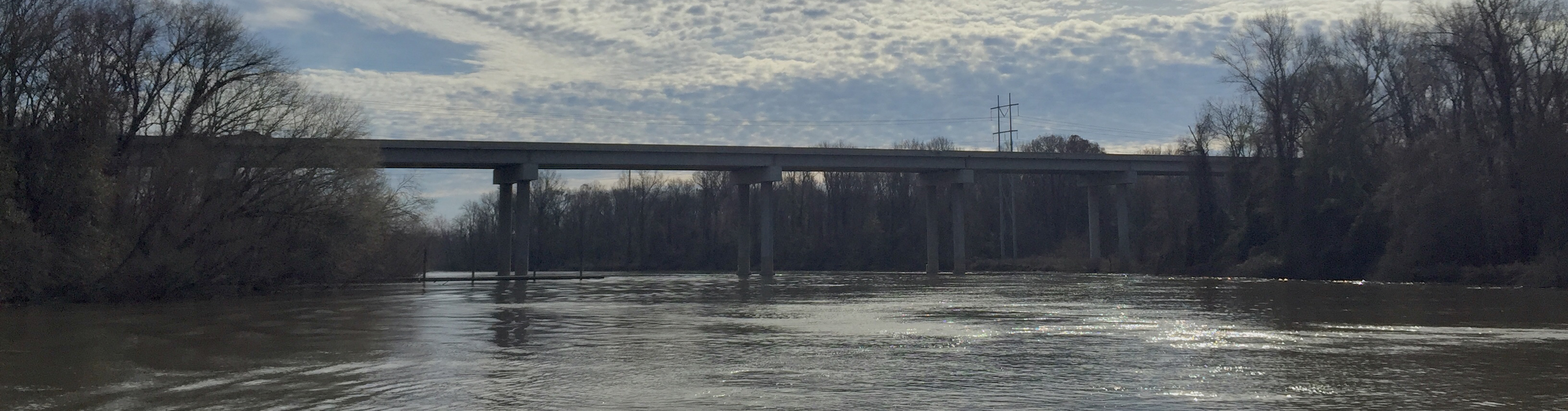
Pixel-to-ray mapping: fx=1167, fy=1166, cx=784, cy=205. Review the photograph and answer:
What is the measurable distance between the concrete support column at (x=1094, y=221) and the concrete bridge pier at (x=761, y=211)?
2276cm

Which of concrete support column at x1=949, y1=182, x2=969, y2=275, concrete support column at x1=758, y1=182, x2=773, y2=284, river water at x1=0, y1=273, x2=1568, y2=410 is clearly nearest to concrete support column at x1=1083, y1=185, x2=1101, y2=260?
concrete support column at x1=949, y1=182, x2=969, y2=275

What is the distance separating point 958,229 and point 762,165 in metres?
15.8

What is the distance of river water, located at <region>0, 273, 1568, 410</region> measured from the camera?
10.7m

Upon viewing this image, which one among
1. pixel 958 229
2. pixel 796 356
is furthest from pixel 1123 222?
pixel 796 356

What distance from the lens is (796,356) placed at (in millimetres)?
14938

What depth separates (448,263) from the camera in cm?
13138

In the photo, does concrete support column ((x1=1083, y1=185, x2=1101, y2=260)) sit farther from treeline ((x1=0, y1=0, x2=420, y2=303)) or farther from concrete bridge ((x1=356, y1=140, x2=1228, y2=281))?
treeline ((x1=0, y1=0, x2=420, y2=303))

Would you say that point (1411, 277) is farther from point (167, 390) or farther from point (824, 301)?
point (167, 390)

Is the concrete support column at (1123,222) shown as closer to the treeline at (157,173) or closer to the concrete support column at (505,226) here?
the concrete support column at (505,226)

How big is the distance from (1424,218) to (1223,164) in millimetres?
32804

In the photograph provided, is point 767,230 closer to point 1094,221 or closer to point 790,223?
point 1094,221

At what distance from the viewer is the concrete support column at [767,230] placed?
73.7 m

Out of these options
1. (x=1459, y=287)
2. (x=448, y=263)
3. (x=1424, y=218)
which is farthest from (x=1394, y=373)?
(x=448, y=263)

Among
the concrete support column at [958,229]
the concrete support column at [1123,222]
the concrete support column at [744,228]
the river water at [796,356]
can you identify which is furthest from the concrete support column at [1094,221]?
the river water at [796,356]
